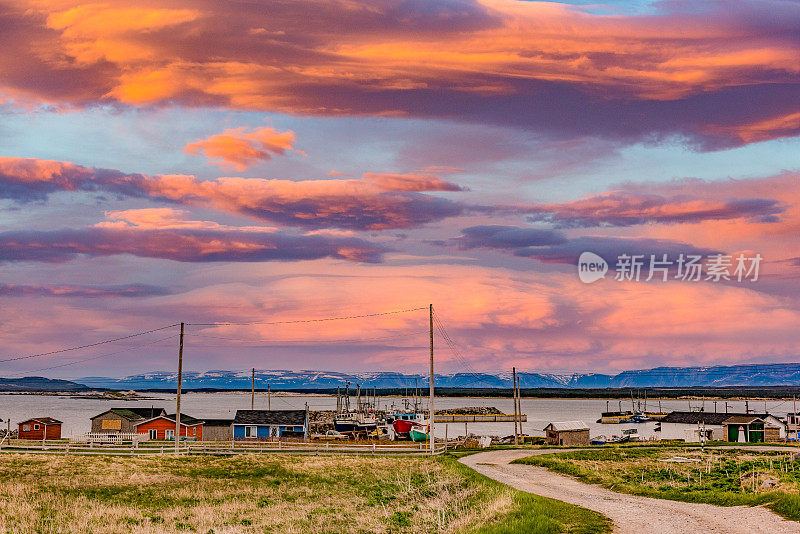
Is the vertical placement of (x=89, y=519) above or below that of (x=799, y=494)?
below

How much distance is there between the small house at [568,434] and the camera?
10150 centimetres

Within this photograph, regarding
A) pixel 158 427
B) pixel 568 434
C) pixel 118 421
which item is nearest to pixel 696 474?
pixel 568 434

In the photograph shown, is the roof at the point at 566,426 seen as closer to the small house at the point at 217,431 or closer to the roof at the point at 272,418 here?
the roof at the point at 272,418

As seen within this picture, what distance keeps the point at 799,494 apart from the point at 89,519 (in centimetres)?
3306

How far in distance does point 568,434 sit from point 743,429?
2627 centimetres

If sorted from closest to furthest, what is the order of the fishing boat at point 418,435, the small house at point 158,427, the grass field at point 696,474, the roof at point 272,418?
the grass field at point 696,474, the small house at point 158,427, the roof at point 272,418, the fishing boat at point 418,435

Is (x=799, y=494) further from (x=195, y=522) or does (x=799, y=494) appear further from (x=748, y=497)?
(x=195, y=522)

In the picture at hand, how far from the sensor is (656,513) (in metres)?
31.6

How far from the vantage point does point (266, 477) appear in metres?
53.7

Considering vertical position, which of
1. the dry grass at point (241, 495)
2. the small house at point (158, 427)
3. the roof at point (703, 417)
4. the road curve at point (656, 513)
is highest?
the roof at point (703, 417)

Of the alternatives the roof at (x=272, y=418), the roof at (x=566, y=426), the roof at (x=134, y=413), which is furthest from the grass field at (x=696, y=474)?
the roof at (x=134, y=413)

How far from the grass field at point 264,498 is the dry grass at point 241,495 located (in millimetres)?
71

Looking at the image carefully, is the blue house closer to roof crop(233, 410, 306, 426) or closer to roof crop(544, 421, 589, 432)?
roof crop(233, 410, 306, 426)

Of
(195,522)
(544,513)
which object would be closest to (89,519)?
(195,522)
